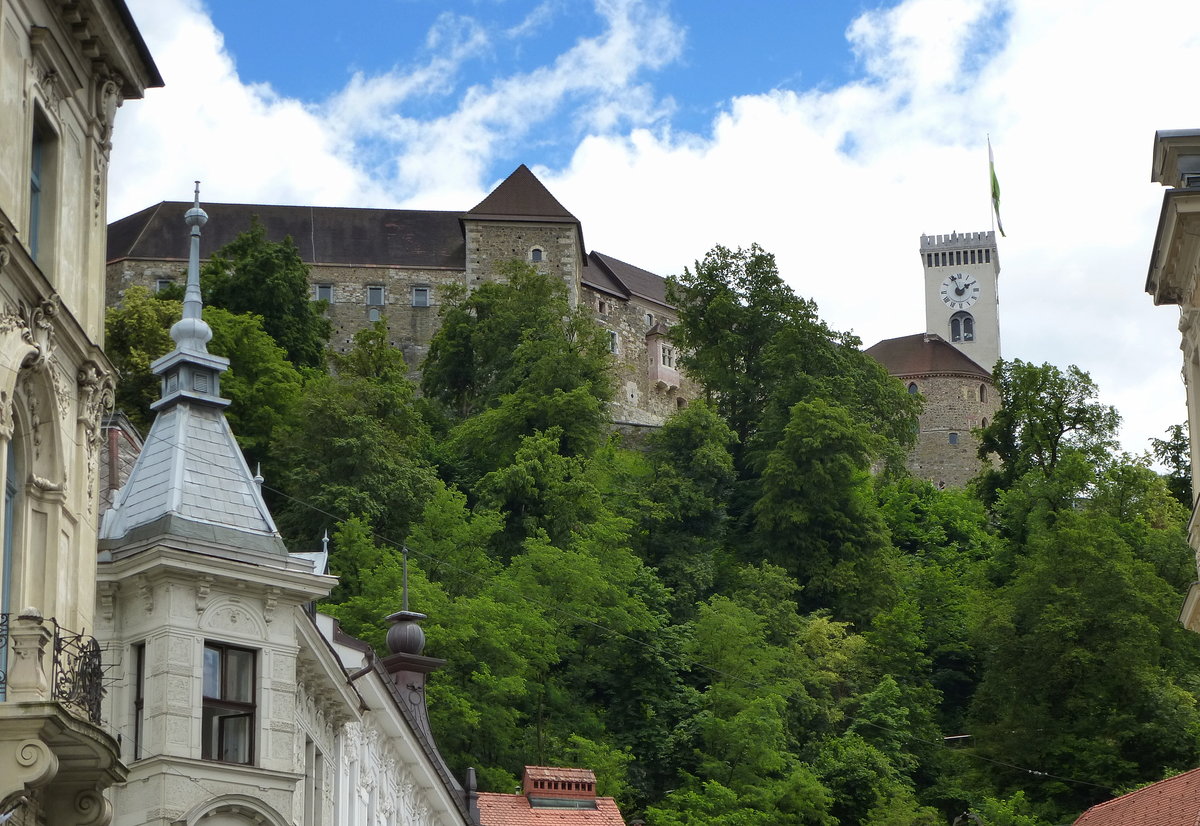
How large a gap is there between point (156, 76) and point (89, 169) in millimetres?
1322

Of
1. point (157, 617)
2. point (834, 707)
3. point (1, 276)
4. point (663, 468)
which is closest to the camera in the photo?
point (1, 276)

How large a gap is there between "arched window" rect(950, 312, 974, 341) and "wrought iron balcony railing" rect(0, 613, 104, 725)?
166735 millimetres

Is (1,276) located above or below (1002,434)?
below

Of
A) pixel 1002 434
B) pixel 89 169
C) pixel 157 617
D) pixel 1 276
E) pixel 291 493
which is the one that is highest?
pixel 1002 434

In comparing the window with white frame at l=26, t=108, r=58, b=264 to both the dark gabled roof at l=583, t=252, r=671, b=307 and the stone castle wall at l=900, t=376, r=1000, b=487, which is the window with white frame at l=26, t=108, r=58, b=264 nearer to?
the dark gabled roof at l=583, t=252, r=671, b=307

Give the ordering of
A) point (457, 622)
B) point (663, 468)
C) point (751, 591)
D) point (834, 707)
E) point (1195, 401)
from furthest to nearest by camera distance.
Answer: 1. point (663, 468)
2. point (751, 591)
3. point (834, 707)
4. point (457, 622)
5. point (1195, 401)

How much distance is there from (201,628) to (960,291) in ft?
540

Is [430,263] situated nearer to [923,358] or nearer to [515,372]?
[515,372]

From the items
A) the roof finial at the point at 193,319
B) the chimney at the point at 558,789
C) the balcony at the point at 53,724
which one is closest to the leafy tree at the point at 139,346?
the chimney at the point at 558,789

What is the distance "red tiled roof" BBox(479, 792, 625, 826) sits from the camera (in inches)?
1491

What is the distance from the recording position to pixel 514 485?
71.0 meters

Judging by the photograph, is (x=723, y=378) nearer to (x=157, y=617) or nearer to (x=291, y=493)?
(x=291, y=493)

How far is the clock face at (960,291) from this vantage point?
182m

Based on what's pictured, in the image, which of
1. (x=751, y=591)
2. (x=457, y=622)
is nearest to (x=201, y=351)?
(x=457, y=622)
